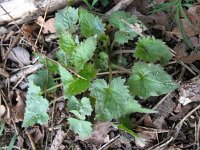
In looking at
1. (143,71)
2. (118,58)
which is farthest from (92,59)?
(143,71)

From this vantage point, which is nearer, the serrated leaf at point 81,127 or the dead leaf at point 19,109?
the serrated leaf at point 81,127

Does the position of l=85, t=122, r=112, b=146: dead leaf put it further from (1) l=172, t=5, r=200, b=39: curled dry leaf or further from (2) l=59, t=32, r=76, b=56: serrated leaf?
(1) l=172, t=5, r=200, b=39: curled dry leaf

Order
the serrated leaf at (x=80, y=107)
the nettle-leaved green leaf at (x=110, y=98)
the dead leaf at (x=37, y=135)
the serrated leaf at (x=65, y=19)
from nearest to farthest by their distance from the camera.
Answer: the nettle-leaved green leaf at (x=110, y=98) < the serrated leaf at (x=80, y=107) < the serrated leaf at (x=65, y=19) < the dead leaf at (x=37, y=135)

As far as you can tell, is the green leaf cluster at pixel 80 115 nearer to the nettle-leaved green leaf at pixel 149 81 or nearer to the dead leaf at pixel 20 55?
the nettle-leaved green leaf at pixel 149 81

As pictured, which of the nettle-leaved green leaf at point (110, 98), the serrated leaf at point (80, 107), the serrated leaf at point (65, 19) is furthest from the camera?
the serrated leaf at point (65, 19)

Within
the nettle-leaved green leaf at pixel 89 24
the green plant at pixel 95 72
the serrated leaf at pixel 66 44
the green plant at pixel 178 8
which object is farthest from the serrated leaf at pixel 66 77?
the green plant at pixel 178 8

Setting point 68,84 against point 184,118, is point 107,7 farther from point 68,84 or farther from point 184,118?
point 184,118
